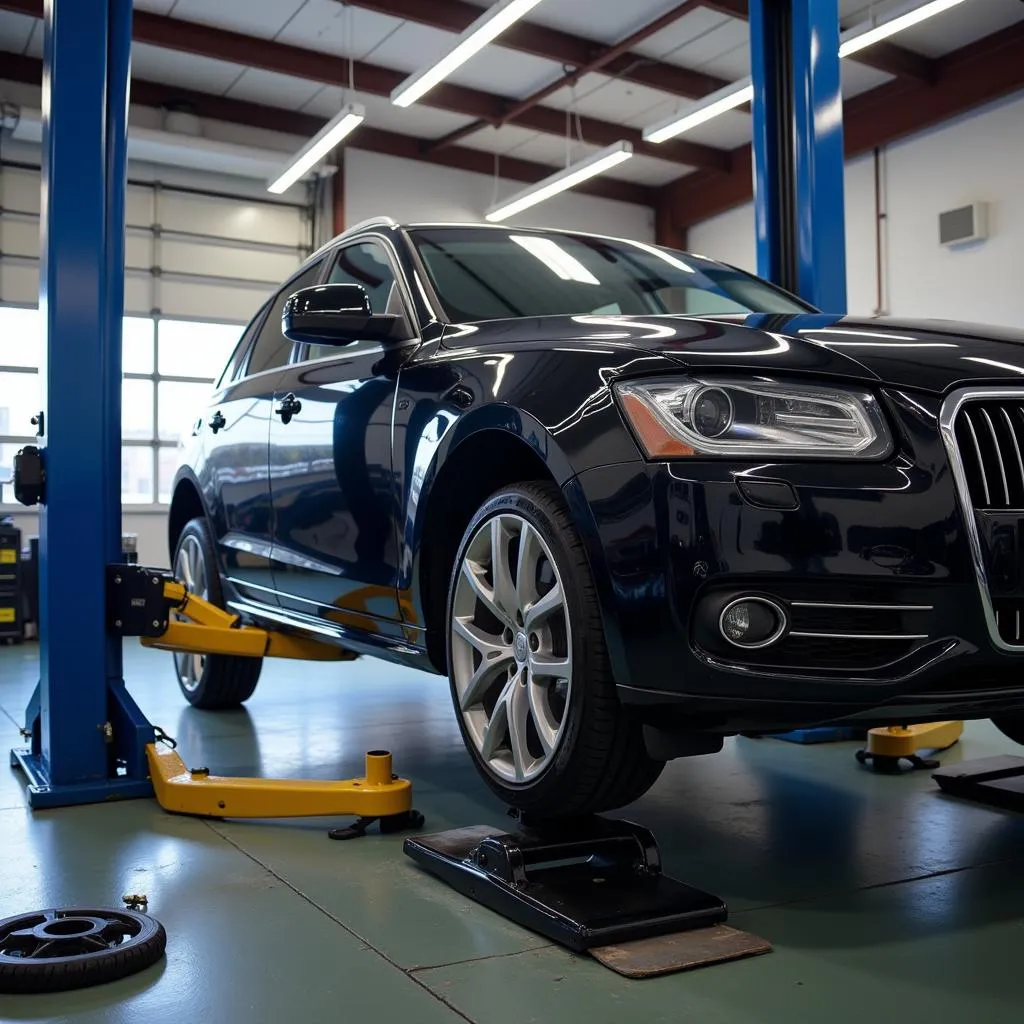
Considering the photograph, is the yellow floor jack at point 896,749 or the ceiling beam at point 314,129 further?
the ceiling beam at point 314,129

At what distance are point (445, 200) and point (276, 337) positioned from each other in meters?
11.5

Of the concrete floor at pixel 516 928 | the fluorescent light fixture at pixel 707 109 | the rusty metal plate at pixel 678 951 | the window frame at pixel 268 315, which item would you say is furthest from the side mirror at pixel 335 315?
the fluorescent light fixture at pixel 707 109

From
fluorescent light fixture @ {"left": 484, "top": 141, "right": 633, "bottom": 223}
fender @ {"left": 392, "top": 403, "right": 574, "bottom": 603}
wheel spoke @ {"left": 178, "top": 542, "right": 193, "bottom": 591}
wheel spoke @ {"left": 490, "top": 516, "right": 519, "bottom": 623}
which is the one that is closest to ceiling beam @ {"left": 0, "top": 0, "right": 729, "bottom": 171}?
fluorescent light fixture @ {"left": 484, "top": 141, "right": 633, "bottom": 223}

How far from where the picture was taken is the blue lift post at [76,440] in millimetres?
3240

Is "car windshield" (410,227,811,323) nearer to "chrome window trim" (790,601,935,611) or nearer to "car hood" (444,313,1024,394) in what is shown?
"car hood" (444,313,1024,394)

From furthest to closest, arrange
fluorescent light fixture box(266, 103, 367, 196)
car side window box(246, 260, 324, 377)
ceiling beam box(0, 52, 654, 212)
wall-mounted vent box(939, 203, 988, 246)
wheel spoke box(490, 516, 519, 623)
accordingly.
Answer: ceiling beam box(0, 52, 654, 212)
wall-mounted vent box(939, 203, 988, 246)
fluorescent light fixture box(266, 103, 367, 196)
car side window box(246, 260, 324, 377)
wheel spoke box(490, 516, 519, 623)

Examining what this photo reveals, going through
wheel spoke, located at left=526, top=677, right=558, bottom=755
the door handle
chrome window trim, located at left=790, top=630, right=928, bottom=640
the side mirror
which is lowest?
wheel spoke, located at left=526, top=677, right=558, bottom=755

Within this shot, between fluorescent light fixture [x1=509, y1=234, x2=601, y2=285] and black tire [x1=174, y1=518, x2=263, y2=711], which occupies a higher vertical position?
fluorescent light fixture [x1=509, y1=234, x2=601, y2=285]

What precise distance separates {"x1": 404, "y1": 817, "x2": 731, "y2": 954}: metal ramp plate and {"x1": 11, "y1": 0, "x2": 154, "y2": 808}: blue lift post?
1.23 metres

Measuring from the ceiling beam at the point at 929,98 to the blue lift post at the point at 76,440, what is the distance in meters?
10.8

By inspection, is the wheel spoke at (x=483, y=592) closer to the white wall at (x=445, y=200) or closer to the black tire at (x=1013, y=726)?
the black tire at (x=1013, y=726)

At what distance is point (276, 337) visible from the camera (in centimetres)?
419

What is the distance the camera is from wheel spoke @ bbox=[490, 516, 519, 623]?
238 cm

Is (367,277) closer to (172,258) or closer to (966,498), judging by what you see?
(966,498)
